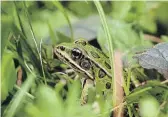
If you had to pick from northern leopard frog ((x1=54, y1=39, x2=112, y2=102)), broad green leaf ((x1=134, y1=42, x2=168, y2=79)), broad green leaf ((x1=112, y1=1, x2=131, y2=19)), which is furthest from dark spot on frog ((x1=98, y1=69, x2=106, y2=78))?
broad green leaf ((x1=112, y1=1, x2=131, y2=19))

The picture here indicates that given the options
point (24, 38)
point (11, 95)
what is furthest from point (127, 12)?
point (11, 95)

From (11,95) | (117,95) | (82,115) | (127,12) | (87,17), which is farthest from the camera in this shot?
(87,17)

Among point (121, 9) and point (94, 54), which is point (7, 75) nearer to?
point (94, 54)

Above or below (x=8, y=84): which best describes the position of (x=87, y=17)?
above

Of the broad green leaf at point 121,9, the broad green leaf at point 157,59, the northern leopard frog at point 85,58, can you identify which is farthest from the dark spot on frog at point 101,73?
the broad green leaf at point 121,9

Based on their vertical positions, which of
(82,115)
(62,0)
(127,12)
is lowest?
(82,115)

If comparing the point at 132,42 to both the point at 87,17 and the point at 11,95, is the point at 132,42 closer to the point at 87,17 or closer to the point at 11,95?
the point at 87,17

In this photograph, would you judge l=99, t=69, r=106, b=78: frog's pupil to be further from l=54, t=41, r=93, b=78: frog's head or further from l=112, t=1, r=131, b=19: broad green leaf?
l=112, t=1, r=131, b=19: broad green leaf
